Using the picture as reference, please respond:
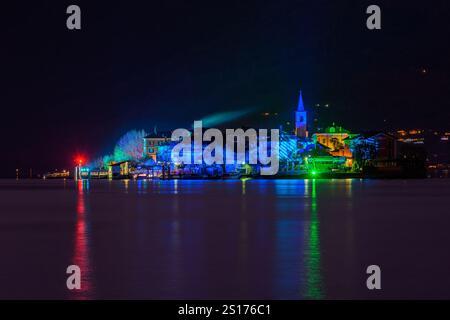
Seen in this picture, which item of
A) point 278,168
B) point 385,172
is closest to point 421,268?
point 385,172

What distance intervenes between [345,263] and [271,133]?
513 ft

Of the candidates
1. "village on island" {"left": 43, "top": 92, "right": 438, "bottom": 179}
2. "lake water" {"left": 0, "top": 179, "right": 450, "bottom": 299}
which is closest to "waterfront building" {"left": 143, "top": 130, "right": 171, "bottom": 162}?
"village on island" {"left": 43, "top": 92, "right": 438, "bottom": 179}

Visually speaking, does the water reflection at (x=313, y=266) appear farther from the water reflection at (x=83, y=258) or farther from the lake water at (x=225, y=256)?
the water reflection at (x=83, y=258)

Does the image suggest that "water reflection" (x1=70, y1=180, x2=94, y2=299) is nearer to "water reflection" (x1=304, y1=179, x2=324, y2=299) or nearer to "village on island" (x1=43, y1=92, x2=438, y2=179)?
Answer: "water reflection" (x1=304, y1=179, x2=324, y2=299)

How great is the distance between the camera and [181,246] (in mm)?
19094

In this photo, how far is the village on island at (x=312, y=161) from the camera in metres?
147

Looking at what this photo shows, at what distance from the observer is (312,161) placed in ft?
527

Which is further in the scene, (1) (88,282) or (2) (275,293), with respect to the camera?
(1) (88,282)

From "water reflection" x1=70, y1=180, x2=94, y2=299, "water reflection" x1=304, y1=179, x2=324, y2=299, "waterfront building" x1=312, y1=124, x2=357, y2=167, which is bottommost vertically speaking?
"water reflection" x1=304, y1=179, x2=324, y2=299

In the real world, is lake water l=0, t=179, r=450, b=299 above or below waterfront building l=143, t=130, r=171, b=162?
below

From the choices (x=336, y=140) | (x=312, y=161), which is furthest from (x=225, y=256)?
(x=336, y=140)

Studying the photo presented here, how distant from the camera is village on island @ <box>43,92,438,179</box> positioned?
147125mm

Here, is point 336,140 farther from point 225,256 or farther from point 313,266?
point 313,266
